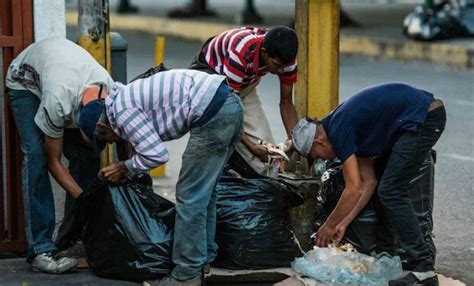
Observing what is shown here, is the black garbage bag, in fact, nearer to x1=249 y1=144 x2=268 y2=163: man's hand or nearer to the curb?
the curb

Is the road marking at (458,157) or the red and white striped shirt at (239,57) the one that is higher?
the red and white striped shirt at (239,57)

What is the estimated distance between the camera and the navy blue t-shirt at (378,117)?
559 cm

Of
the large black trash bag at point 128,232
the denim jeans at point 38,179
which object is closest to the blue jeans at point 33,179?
the denim jeans at point 38,179

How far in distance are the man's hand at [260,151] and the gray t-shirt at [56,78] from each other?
0.93 m

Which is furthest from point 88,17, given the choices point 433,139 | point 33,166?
point 433,139

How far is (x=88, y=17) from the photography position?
6.16 meters

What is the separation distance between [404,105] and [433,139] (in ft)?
0.76

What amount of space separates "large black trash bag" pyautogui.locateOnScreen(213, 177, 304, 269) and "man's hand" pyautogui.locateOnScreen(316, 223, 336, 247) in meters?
0.23

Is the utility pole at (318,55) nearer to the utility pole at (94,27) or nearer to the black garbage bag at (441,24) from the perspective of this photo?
the utility pole at (94,27)

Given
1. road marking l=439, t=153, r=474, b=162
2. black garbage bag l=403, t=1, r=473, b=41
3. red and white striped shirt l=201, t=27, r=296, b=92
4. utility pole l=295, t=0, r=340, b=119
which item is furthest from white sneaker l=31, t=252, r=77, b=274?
black garbage bag l=403, t=1, r=473, b=41

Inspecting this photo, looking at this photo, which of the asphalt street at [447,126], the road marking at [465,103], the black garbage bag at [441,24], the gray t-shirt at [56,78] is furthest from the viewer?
the black garbage bag at [441,24]

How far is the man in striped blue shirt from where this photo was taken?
5262 millimetres

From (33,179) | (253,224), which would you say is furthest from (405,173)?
(33,179)

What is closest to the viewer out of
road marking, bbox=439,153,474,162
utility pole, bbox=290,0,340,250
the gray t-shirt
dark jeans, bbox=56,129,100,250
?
the gray t-shirt
